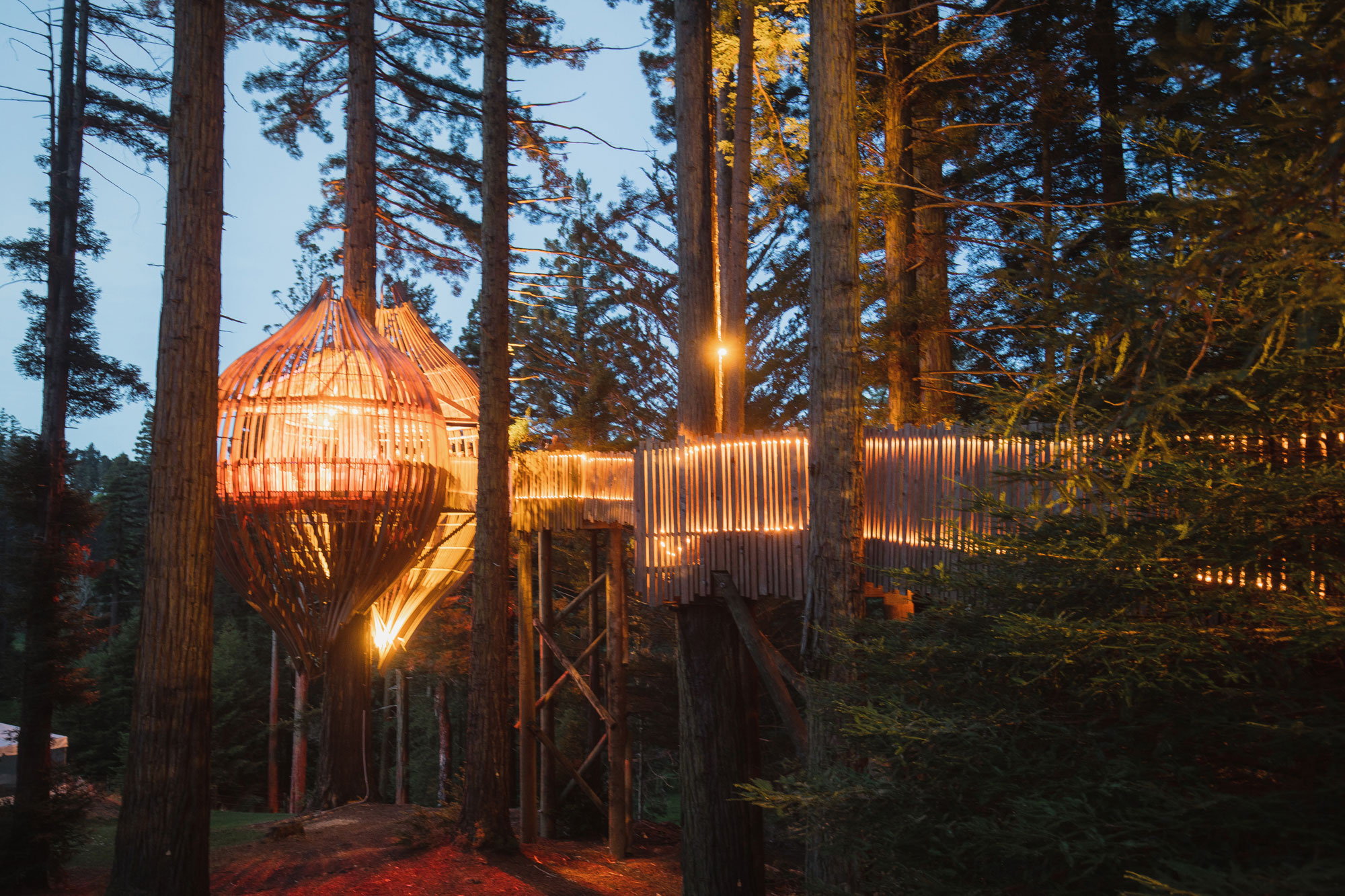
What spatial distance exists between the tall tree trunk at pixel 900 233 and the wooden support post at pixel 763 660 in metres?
2.47

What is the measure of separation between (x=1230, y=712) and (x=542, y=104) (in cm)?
1045

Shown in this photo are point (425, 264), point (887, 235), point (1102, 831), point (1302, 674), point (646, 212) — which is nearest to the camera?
point (1102, 831)

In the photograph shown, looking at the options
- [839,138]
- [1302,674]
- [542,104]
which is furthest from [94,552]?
[1302,674]

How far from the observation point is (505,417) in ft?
28.7

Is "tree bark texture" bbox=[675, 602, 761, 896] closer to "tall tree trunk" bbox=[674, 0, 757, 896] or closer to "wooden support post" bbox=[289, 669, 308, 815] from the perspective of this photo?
"tall tree trunk" bbox=[674, 0, 757, 896]

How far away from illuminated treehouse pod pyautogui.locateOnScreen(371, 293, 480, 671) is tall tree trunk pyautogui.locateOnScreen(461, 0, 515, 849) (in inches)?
47.1

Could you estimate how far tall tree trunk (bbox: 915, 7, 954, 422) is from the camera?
8.27m

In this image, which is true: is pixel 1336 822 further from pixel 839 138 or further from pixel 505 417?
pixel 505 417

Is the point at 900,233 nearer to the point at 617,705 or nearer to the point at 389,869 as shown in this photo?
the point at 617,705

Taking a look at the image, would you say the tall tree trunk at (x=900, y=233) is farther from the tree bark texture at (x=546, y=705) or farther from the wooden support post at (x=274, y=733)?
the wooden support post at (x=274, y=733)

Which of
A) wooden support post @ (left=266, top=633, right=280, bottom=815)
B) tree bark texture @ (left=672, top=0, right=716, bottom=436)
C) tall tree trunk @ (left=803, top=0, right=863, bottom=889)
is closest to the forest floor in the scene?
tall tree trunk @ (left=803, top=0, right=863, bottom=889)

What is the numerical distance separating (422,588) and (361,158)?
5454 mm

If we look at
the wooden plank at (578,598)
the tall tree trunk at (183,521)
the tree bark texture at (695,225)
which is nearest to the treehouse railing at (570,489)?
the wooden plank at (578,598)

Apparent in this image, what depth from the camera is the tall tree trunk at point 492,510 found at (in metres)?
8.33
